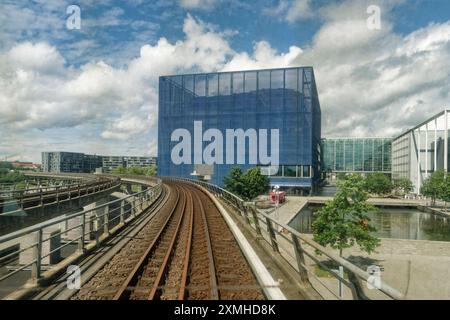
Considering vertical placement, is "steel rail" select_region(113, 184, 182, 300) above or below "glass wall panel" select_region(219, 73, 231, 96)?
below

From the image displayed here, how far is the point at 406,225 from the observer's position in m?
39.5

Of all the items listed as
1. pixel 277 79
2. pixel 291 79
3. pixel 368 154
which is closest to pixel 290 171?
pixel 291 79

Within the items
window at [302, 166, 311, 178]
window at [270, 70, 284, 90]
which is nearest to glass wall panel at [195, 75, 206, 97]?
window at [270, 70, 284, 90]

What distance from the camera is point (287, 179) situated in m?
68.8

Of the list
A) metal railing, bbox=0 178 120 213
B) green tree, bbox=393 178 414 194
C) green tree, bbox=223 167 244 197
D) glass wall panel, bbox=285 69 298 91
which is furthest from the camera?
green tree, bbox=393 178 414 194

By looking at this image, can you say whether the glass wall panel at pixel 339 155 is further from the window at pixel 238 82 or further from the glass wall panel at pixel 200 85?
the glass wall panel at pixel 200 85

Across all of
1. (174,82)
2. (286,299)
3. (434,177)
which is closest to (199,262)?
(286,299)

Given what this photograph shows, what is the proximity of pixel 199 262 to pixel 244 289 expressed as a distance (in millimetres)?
2500

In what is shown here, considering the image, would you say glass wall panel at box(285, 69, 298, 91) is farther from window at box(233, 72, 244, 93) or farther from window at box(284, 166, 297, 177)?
window at box(284, 166, 297, 177)

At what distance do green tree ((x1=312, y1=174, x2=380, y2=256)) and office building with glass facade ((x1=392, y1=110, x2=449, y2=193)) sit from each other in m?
55.5

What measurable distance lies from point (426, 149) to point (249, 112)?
138ft

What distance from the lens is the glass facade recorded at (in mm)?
118188

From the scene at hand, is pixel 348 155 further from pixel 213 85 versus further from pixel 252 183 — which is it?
pixel 252 183

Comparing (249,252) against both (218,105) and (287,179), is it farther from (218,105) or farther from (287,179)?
(218,105)
